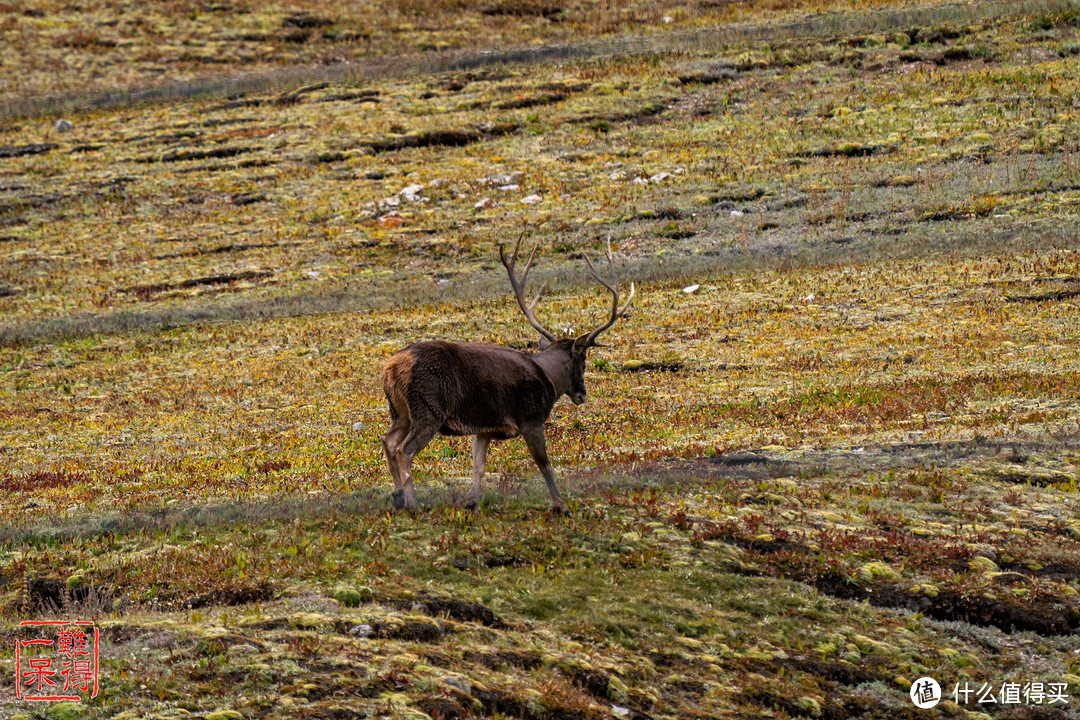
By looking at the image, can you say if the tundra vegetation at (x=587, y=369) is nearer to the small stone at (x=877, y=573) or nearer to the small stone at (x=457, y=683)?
the small stone at (x=877, y=573)

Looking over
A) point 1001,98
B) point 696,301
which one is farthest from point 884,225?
point 1001,98

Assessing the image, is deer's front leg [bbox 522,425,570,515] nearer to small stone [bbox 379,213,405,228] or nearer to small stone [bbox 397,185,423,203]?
small stone [bbox 379,213,405,228]

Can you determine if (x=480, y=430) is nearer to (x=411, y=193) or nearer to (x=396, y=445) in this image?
(x=396, y=445)

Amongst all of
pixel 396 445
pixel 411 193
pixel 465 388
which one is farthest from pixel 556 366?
pixel 411 193

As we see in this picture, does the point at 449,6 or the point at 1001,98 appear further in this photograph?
the point at 449,6

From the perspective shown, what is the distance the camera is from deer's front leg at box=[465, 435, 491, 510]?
53.3ft

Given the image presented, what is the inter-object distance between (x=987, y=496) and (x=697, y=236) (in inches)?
1050

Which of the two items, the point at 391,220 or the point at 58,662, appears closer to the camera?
the point at 58,662

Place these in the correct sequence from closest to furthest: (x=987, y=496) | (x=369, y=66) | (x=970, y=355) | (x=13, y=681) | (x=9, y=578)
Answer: (x=13, y=681) < (x=9, y=578) < (x=987, y=496) < (x=970, y=355) < (x=369, y=66)

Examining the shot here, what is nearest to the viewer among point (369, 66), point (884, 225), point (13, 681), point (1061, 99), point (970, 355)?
point (13, 681)

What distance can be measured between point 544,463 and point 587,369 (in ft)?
45.8

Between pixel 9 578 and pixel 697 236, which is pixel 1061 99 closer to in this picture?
pixel 697 236

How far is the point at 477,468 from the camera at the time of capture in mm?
16500

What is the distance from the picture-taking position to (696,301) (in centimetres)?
3628
